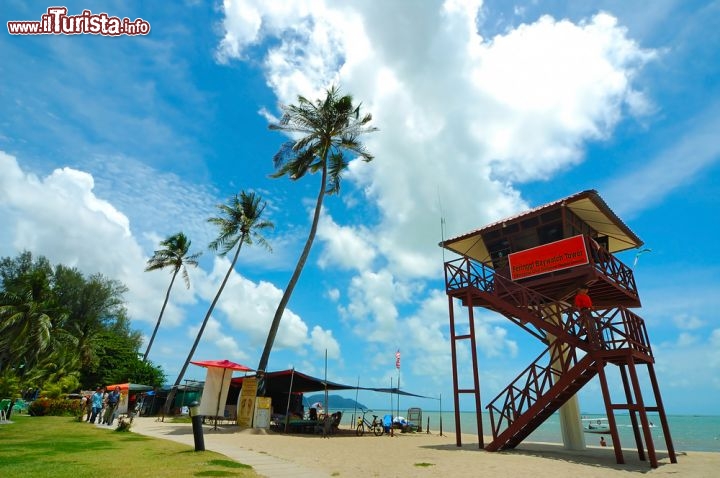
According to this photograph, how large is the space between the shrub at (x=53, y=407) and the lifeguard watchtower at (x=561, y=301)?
80.6 feet

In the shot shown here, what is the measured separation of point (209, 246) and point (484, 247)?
2338cm

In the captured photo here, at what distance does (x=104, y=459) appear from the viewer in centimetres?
883

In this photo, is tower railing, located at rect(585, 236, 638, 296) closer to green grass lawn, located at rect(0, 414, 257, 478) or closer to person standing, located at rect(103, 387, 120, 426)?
green grass lawn, located at rect(0, 414, 257, 478)

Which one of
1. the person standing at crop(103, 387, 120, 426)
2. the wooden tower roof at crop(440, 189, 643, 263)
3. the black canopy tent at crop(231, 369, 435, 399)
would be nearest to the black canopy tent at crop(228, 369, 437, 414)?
the black canopy tent at crop(231, 369, 435, 399)

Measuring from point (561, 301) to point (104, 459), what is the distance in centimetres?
1549

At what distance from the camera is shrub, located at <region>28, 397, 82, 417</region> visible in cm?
2502

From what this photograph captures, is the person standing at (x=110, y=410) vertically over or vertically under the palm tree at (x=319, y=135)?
under

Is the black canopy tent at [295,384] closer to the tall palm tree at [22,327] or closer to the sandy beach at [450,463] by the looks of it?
the sandy beach at [450,463]

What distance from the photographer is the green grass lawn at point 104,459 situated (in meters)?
7.28

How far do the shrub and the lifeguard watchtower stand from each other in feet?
80.6

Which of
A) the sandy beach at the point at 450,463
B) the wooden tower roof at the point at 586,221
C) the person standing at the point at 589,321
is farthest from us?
the wooden tower roof at the point at 586,221

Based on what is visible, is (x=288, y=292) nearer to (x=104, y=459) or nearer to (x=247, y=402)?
(x=247, y=402)

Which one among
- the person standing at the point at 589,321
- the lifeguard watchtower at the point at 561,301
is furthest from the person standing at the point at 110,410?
the person standing at the point at 589,321

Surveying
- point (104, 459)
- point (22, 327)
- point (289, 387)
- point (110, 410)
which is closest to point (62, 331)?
point (22, 327)
